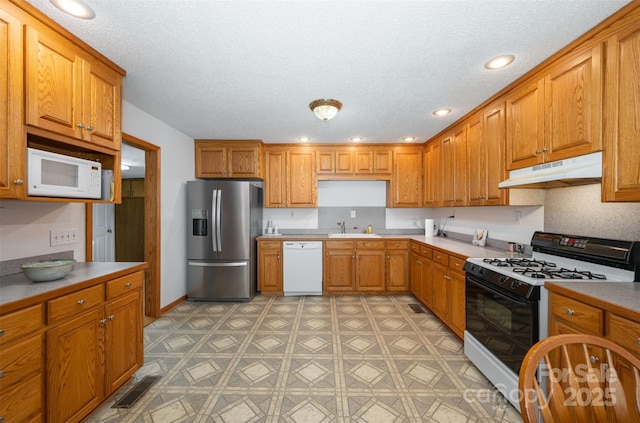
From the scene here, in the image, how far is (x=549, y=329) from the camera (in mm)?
1528

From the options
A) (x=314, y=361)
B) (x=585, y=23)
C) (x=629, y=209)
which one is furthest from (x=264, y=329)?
(x=585, y=23)

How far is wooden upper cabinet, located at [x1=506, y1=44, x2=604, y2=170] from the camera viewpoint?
5.11ft

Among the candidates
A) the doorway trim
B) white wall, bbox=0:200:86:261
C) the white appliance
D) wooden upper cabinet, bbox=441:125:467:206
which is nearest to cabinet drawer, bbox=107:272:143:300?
white wall, bbox=0:200:86:261

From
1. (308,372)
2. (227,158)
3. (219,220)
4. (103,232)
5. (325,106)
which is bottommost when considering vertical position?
(308,372)

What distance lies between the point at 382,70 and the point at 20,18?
219 centimetres

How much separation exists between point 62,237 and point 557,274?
11.7 feet

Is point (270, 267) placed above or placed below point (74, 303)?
below

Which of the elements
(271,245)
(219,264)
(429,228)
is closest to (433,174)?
(429,228)

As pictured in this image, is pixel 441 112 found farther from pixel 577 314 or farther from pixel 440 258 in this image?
pixel 577 314

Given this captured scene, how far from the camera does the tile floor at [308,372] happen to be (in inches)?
66.4

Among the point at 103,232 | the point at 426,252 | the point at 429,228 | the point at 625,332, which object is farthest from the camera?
the point at 103,232

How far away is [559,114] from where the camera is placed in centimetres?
178

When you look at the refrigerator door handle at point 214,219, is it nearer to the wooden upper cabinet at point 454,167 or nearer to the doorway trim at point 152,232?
the doorway trim at point 152,232

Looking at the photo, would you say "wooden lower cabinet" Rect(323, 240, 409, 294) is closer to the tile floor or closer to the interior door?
the tile floor
